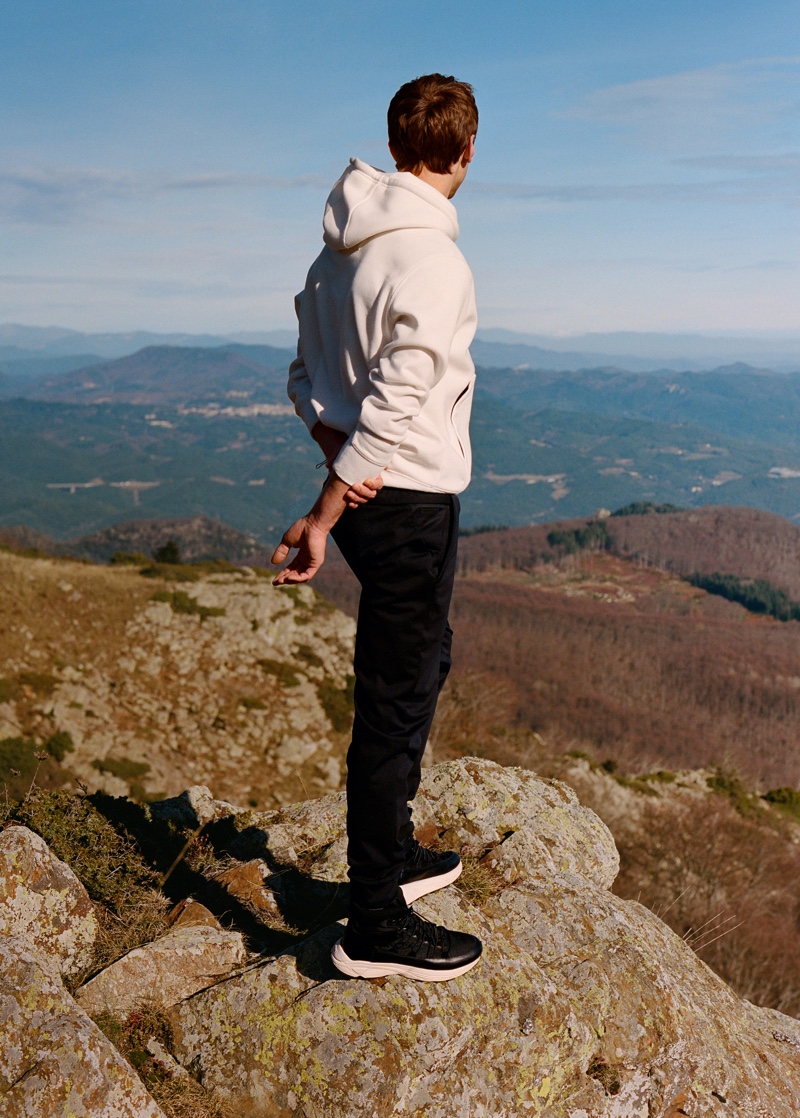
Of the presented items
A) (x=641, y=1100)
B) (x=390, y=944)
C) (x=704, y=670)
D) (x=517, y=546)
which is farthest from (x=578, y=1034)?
(x=517, y=546)

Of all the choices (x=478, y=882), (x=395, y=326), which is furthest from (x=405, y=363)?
(x=478, y=882)

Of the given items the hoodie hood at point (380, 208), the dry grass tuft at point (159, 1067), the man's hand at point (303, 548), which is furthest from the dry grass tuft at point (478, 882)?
the hoodie hood at point (380, 208)

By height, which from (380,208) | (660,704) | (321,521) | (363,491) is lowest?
(660,704)

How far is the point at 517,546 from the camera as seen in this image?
188 meters

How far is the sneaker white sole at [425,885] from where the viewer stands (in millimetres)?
4625

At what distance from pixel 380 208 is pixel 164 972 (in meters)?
4.15

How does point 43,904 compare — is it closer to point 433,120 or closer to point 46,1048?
point 46,1048

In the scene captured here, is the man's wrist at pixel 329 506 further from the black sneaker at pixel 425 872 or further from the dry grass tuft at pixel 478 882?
the dry grass tuft at pixel 478 882

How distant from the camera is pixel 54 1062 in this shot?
3.46m

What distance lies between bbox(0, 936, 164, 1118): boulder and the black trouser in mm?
1342

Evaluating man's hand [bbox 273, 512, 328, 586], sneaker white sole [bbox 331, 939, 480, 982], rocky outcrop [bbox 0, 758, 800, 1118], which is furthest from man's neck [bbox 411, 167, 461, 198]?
rocky outcrop [bbox 0, 758, 800, 1118]

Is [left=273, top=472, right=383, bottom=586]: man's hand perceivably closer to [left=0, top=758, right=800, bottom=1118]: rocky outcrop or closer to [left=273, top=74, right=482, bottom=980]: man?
[left=273, top=74, right=482, bottom=980]: man

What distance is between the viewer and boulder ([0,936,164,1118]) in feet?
11.1

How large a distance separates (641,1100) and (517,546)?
607ft
